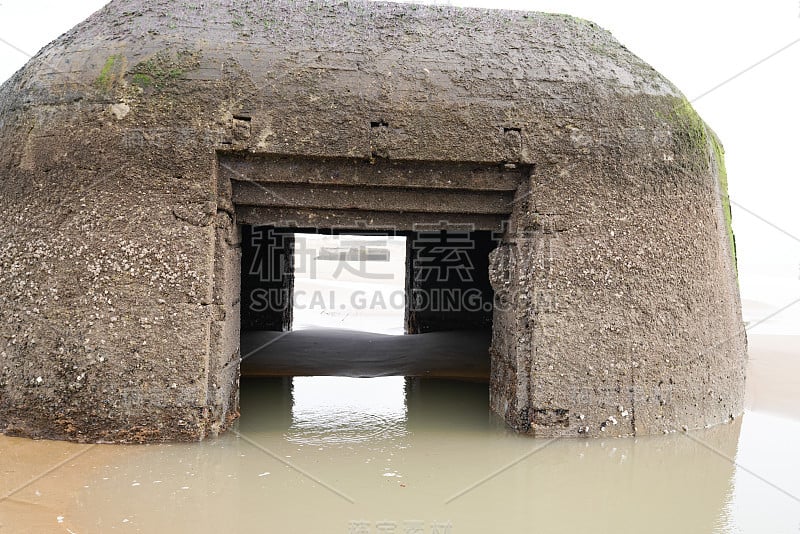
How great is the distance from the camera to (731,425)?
197 inches

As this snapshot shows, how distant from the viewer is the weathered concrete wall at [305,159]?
13.8 feet

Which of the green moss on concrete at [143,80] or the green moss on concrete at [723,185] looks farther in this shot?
the green moss on concrete at [723,185]

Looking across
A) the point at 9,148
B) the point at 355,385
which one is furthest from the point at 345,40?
the point at 355,385

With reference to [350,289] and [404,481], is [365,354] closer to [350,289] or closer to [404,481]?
[404,481]

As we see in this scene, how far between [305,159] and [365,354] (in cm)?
372

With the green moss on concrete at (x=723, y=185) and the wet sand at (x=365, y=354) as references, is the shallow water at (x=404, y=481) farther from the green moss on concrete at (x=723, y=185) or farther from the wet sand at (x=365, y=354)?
the wet sand at (x=365, y=354)

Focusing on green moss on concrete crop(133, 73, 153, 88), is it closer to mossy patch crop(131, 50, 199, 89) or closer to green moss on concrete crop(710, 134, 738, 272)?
mossy patch crop(131, 50, 199, 89)

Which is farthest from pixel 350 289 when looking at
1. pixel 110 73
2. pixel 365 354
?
pixel 110 73

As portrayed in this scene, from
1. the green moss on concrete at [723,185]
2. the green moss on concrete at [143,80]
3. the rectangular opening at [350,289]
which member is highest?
the green moss on concrete at [143,80]

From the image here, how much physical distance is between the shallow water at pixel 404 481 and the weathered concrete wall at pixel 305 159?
0.27 m

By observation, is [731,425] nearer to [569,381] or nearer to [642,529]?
[569,381]

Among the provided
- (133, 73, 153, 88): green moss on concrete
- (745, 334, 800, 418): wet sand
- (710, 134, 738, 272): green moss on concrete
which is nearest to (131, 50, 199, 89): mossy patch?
(133, 73, 153, 88): green moss on concrete

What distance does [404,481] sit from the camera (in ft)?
12.3

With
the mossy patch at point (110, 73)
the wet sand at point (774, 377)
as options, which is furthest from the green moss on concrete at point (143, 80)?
the wet sand at point (774, 377)
